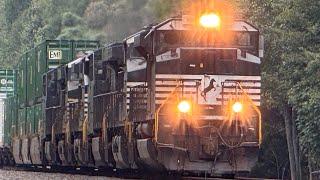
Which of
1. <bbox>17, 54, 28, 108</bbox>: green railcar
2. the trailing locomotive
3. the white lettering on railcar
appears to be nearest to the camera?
the trailing locomotive

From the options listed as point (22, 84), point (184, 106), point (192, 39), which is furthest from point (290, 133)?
point (184, 106)

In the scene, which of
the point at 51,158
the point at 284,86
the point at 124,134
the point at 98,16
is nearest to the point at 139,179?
the point at 124,134


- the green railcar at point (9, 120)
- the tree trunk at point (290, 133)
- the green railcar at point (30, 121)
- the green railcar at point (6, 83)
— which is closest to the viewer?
the green railcar at point (30, 121)

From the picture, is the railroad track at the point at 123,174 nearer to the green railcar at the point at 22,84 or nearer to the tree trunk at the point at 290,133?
the green railcar at the point at 22,84

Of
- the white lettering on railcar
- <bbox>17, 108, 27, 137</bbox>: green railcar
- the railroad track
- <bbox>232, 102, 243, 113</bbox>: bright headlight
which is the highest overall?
the white lettering on railcar

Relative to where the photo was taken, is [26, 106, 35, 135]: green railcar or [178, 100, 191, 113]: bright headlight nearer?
[178, 100, 191, 113]: bright headlight

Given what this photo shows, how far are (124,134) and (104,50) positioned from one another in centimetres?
256

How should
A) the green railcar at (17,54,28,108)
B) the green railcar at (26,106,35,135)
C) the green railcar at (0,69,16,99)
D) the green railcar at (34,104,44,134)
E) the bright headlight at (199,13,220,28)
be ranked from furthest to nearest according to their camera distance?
the green railcar at (0,69,16,99), the green railcar at (17,54,28,108), the green railcar at (26,106,35,135), the green railcar at (34,104,44,134), the bright headlight at (199,13,220,28)

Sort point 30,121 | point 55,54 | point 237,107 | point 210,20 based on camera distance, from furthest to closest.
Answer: point 30,121
point 55,54
point 210,20
point 237,107

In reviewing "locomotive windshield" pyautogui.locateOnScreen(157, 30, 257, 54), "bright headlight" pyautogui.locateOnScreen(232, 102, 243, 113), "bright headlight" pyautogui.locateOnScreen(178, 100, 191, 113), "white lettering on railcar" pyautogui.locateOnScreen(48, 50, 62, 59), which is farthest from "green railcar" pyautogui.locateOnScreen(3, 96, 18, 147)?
"bright headlight" pyautogui.locateOnScreen(232, 102, 243, 113)

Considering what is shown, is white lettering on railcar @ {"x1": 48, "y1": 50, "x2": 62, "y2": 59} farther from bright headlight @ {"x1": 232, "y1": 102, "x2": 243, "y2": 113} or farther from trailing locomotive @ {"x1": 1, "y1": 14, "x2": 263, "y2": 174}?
bright headlight @ {"x1": 232, "y1": 102, "x2": 243, "y2": 113}

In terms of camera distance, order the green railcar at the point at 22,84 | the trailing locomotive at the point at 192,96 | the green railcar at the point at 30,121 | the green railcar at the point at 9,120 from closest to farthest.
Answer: the trailing locomotive at the point at 192,96 < the green railcar at the point at 30,121 < the green railcar at the point at 22,84 < the green railcar at the point at 9,120

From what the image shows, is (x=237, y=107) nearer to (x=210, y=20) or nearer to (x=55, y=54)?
(x=210, y=20)

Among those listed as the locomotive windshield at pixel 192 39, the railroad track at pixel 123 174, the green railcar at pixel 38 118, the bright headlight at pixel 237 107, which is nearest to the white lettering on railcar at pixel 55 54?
the green railcar at pixel 38 118
